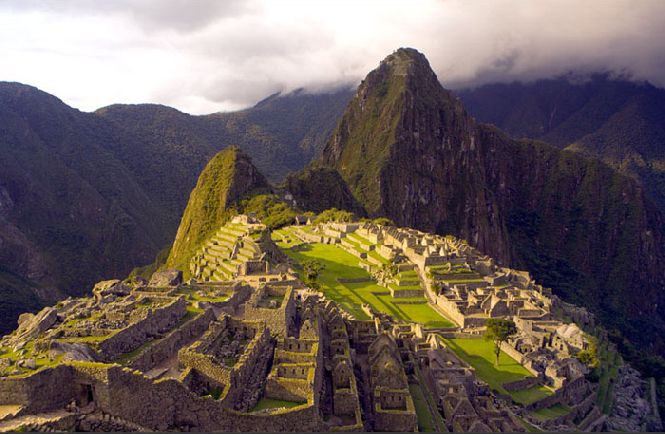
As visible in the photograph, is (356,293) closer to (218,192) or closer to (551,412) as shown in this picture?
(551,412)

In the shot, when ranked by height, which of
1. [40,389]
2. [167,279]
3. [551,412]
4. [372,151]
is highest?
[372,151]

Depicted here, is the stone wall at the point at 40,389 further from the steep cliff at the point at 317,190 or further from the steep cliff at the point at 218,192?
the steep cliff at the point at 317,190

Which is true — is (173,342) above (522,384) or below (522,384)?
above

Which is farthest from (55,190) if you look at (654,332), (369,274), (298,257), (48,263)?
(654,332)

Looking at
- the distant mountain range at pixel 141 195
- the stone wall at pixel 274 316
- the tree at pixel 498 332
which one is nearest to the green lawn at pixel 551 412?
the tree at pixel 498 332

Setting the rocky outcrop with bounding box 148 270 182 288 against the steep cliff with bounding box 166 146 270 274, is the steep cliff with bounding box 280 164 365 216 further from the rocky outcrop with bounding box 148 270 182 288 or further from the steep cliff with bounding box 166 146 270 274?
the rocky outcrop with bounding box 148 270 182 288

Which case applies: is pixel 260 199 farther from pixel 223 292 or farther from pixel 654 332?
pixel 654 332

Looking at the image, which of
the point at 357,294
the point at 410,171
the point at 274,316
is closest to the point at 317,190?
the point at 410,171
